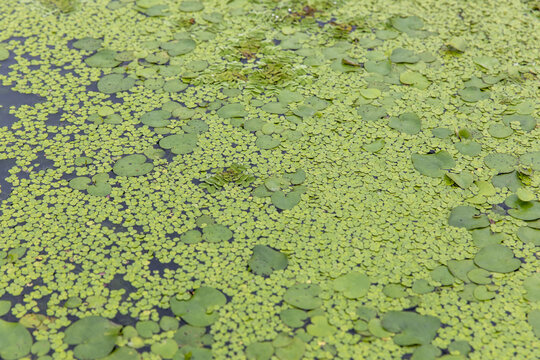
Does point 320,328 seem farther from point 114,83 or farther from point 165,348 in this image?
point 114,83

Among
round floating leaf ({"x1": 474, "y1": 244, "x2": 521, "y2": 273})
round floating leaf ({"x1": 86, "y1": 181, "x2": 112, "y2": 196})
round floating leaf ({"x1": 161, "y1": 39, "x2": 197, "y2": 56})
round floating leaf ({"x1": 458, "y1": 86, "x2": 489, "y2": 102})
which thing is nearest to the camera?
round floating leaf ({"x1": 474, "y1": 244, "x2": 521, "y2": 273})

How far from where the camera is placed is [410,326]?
236 cm

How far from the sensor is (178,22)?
400 centimetres

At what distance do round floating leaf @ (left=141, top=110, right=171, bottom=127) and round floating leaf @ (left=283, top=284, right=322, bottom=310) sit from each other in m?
1.31

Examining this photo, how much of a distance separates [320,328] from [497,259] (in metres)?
0.88

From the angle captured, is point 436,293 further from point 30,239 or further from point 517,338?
point 30,239

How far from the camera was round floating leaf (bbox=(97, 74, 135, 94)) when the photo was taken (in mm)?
3492

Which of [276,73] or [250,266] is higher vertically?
[276,73]

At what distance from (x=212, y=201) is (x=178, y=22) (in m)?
1.67

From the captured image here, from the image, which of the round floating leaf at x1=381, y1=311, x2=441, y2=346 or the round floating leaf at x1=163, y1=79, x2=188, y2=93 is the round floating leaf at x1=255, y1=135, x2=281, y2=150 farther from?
the round floating leaf at x1=381, y1=311, x2=441, y2=346

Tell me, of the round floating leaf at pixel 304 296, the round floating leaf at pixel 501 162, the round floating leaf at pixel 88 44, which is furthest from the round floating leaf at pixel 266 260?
the round floating leaf at pixel 88 44

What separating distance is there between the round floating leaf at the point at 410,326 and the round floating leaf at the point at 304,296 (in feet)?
0.94

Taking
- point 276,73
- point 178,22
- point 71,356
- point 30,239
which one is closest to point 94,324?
point 71,356

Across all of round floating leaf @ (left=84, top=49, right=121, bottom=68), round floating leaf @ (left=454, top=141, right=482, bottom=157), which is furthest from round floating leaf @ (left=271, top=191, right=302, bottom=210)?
round floating leaf @ (left=84, top=49, right=121, bottom=68)
